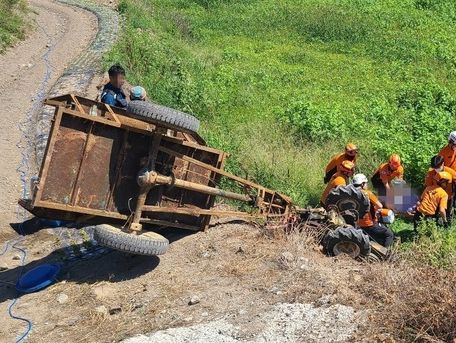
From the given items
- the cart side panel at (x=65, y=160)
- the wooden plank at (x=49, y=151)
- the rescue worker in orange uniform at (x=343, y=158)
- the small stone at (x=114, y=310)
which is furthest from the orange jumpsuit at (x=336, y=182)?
the wooden plank at (x=49, y=151)

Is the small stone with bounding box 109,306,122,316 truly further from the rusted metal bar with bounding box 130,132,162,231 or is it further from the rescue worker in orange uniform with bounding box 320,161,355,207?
the rescue worker in orange uniform with bounding box 320,161,355,207

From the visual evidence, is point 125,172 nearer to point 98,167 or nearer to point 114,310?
point 98,167

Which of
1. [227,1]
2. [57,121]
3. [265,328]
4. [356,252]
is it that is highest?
[227,1]

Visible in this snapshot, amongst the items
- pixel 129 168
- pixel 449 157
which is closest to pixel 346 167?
pixel 449 157

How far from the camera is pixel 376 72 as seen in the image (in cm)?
1938

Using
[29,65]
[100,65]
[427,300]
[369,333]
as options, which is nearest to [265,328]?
[369,333]

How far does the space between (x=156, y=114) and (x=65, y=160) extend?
1.17 meters

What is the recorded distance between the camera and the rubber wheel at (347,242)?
7.47 m

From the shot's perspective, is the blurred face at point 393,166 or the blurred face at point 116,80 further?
the blurred face at point 393,166

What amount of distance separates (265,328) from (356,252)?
216cm

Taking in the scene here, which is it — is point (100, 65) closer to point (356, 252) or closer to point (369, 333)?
point (356, 252)

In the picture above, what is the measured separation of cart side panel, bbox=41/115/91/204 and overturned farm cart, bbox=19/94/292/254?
1cm

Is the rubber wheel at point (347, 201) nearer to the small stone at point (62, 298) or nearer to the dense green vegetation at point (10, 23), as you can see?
Result: the small stone at point (62, 298)

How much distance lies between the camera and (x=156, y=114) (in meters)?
6.76
